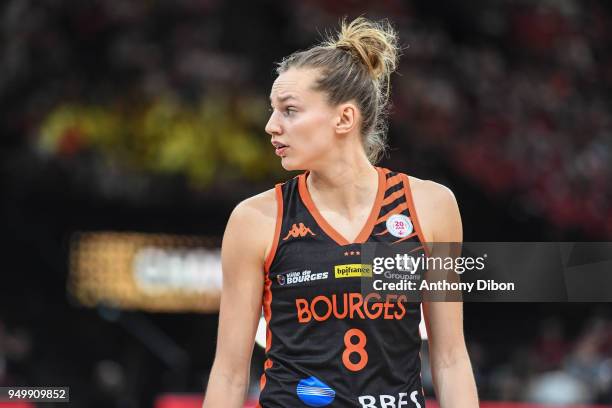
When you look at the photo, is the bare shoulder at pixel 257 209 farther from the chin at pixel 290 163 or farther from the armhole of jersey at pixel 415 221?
the armhole of jersey at pixel 415 221

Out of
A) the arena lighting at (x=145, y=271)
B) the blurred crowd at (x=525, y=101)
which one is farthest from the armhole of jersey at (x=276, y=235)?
the blurred crowd at (x=525, y=101)

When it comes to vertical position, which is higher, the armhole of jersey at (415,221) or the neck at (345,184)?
the neck at (345,184)

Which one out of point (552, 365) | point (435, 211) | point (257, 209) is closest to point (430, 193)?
point (435, 211)

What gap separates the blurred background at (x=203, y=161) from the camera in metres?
9.48

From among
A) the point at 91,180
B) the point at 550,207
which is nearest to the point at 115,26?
the point at 91,180

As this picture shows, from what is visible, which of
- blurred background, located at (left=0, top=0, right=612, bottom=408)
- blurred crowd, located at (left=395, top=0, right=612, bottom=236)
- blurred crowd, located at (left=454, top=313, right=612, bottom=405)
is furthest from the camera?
blurred crowd, located at (left=395, top=0, right=612, bottom=236)

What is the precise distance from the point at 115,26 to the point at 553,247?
7887mm

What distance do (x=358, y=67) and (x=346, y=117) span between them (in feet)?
0.58

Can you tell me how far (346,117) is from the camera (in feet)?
11.0

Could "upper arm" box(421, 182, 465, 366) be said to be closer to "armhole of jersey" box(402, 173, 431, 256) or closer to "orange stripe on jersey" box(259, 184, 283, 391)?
"armhole of jersey" box(402, 173, 431, 256)

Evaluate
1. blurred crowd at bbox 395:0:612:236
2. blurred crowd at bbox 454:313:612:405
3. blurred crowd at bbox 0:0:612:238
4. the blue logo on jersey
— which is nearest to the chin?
the blue logo on jersey

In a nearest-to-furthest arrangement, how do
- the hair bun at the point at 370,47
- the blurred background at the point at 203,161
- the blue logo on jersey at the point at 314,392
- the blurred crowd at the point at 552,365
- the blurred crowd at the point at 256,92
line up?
the blue logo on jersey at the point at 314,392 < the hair bun at the point at 370,47 < the blurred crowd at the point at 552,365 < the blurred background at the point at 203,161 < the blurred crowd at the point at 256,92

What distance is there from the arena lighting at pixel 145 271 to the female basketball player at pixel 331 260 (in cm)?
621

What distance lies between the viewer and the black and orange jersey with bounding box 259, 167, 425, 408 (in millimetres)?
3066
